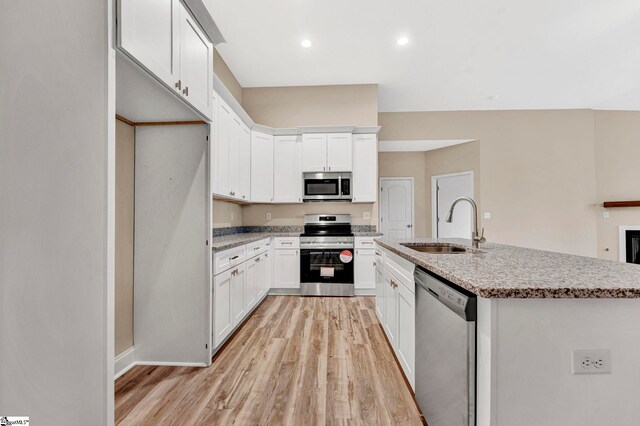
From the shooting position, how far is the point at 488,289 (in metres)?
0.89

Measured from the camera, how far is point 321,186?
4348 mm

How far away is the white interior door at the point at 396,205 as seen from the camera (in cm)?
676

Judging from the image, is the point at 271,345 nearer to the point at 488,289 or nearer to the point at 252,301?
the point at 252,301

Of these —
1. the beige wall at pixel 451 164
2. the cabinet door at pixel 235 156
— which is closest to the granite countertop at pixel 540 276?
the cabinet door at pixel 235 156

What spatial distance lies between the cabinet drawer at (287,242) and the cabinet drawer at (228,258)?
1.08 metres

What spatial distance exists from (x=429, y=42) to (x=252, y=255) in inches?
128

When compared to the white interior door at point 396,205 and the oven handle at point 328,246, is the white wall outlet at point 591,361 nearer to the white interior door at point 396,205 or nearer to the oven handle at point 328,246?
the oven handle at point 328,246

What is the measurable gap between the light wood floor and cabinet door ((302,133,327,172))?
7.85 feet

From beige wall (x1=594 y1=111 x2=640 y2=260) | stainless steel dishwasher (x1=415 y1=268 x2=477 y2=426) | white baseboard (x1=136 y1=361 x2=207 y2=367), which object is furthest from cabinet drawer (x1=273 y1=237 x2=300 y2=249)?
beige wall (x1=594 y1=111 x2=640 y2=260)

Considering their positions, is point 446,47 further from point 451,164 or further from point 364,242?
point 451,164

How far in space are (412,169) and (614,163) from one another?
366 centimetres

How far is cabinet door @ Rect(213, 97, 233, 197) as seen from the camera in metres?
2.81

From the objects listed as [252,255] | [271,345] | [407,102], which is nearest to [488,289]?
[271,345]

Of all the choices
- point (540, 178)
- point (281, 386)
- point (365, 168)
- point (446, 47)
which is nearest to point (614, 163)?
point (540, 178)
